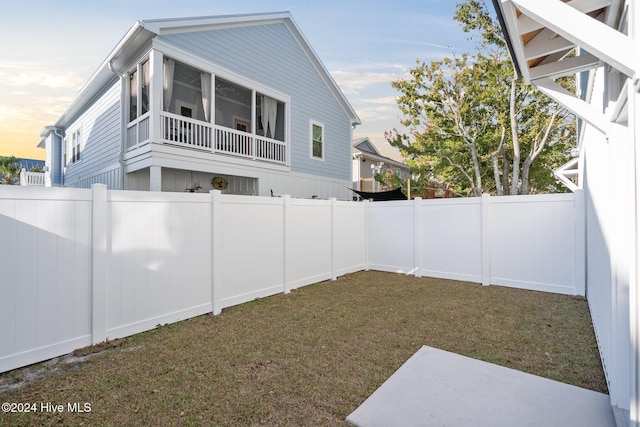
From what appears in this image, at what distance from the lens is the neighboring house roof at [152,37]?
6750mm

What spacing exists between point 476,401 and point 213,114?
7880mm

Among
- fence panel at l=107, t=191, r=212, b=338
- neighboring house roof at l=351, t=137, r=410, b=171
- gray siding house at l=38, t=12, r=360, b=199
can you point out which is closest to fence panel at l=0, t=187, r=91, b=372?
fence panel at l=107, t=191, r=212, b=338

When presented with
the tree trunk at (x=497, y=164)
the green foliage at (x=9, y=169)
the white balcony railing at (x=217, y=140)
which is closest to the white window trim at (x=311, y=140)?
the white balcony railing at (x=217, y=140)

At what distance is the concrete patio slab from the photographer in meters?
2.29

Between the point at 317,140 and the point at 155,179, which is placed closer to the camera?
the point at 155,179

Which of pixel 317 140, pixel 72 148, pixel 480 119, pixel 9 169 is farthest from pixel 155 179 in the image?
pixel 9 169

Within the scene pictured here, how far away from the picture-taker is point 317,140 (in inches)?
436

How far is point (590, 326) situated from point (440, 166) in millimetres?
9758

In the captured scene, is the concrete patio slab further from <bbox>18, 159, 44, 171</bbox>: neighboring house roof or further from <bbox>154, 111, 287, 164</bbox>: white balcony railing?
<bbox>18, 159, 44, 171</bbox>: neighboring house roof

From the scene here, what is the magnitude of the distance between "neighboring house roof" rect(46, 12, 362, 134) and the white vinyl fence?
4671mm

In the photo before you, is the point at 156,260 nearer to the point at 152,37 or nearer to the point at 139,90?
the point at 139,90

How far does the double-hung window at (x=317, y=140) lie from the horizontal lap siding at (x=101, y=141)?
5700mm

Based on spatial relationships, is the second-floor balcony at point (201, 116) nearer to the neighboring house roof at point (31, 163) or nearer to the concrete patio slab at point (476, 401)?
the concrete patio slab at point (476, 401)

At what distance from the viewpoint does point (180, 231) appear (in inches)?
173
